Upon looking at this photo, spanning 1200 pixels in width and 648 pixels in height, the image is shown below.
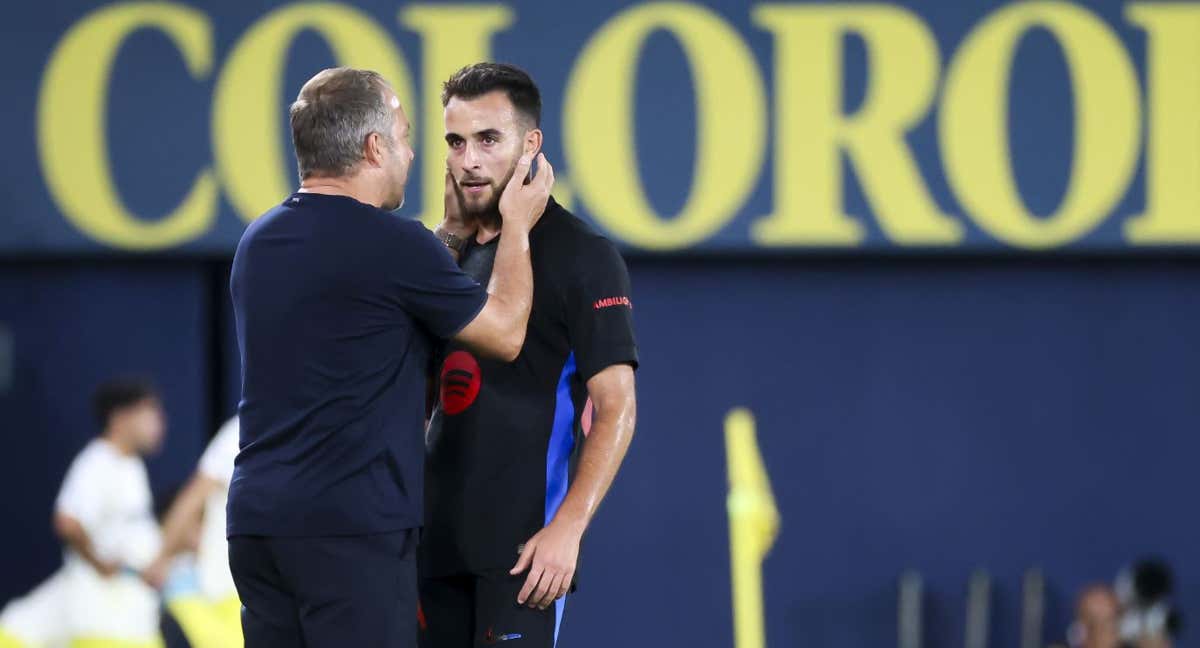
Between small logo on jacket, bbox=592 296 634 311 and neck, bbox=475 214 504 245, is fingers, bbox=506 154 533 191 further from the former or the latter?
small logo on jacket, bbox=592 296 634 311

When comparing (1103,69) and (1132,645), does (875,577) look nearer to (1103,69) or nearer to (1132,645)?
(1132,645)

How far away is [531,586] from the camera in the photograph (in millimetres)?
3119

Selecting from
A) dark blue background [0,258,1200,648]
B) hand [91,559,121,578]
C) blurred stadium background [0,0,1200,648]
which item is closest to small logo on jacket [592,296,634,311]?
hand [91,559,121,578]

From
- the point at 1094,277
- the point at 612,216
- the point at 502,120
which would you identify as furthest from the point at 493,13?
the point at 502,120

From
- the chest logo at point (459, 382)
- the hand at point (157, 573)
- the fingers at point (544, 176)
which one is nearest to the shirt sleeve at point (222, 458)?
the hand at point (157, 573)

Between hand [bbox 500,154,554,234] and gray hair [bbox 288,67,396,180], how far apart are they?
29 cm

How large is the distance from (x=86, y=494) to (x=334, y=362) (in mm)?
4626

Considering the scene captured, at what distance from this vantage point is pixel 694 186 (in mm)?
8141

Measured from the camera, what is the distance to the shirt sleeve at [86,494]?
7137 mm

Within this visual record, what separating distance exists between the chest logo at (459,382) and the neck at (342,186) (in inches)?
15.4

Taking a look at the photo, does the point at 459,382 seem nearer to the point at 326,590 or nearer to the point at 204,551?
the point at 326,590

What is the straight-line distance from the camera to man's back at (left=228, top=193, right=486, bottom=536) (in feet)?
9.68

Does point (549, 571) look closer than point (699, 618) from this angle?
Yes

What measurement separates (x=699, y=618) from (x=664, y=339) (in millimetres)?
1386
